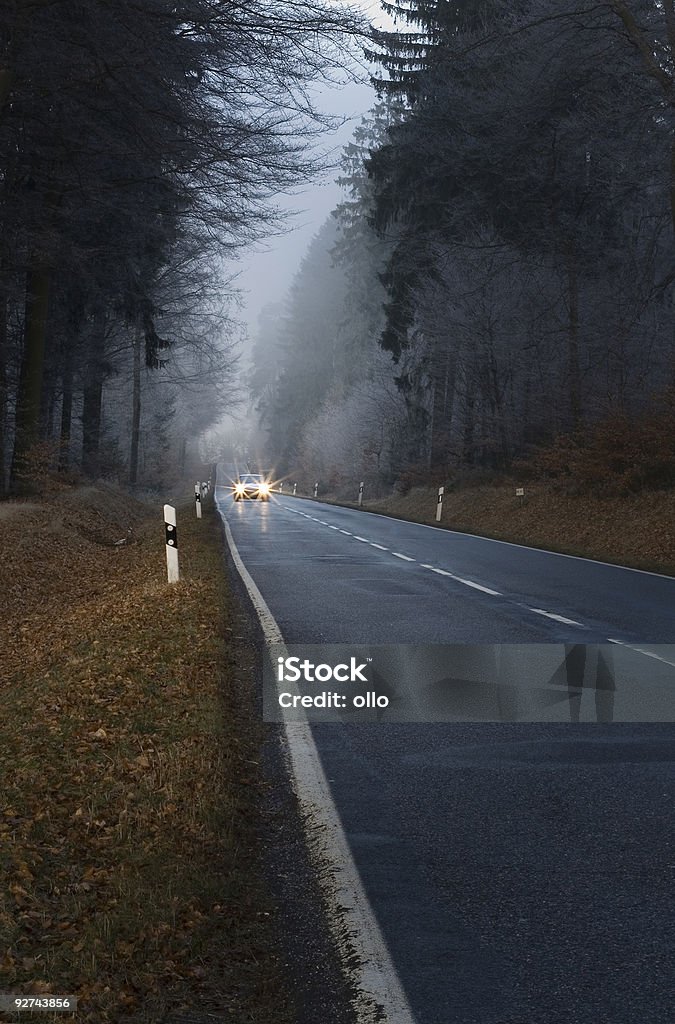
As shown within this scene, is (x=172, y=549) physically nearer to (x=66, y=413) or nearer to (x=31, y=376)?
(x=31, y=376)

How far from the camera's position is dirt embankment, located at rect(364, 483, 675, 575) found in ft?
67.9

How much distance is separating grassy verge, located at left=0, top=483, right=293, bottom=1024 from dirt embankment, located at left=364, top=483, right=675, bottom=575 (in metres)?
11.4

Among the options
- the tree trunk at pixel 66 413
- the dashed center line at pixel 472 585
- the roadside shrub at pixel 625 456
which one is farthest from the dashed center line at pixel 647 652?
the tree trunk at pixel 66 413

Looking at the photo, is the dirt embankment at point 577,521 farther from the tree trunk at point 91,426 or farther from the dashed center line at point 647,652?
the tree trunk at point 91,426

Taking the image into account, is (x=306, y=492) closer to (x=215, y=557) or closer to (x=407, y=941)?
(x=215, y=557)

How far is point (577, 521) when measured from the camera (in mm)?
25156

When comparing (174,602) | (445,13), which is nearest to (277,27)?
(174,602)

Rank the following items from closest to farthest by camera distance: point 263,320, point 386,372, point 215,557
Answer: point 215,557 → point 386,372 → point 263,320

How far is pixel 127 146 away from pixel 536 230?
15.7 meters

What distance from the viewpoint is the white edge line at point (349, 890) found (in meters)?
3.45

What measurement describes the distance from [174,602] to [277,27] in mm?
7628

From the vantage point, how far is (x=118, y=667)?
8.56 metres

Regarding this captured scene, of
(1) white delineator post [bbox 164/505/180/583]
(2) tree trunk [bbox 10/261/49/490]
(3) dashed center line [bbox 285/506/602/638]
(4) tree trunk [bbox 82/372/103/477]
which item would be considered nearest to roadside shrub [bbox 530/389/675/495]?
(3) dashed center line [bbox 285/506/602/638]

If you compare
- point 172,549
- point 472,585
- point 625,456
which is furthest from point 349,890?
point 625,456
